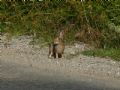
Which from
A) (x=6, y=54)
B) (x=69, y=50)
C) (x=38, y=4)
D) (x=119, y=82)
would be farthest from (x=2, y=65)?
(x=38, y=4)

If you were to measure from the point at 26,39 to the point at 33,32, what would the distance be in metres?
0.23

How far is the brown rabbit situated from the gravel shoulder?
4.1 inches

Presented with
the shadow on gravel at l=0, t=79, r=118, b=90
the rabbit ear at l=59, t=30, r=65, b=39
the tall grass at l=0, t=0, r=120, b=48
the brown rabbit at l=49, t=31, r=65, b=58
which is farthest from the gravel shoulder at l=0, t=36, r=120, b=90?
the tall grass at l=0, t=0, r=120, b=48

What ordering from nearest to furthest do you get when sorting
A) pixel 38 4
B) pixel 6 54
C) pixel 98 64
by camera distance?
pixel 98 64 → pixel 6 54 → pixel 38 4

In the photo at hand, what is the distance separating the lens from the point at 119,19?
834 centimetres

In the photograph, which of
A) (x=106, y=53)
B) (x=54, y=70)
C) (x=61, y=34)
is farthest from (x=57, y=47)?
(x=54, y=70)

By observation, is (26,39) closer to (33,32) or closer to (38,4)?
(33,32)

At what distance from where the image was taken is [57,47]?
7.34 m

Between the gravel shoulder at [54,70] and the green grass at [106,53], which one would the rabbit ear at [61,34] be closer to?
the gravel shoulder at [54,70]

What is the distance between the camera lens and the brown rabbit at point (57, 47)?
7160 millimetres

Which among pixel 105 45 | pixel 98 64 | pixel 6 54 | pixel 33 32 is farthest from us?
pixel 33 32

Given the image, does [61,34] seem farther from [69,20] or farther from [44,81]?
[44,81]

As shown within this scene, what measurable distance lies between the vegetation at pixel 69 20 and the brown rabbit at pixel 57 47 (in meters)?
0.24

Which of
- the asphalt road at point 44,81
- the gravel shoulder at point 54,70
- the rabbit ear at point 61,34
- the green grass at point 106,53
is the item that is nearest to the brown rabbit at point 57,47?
the rabbit ear at point 61,34
